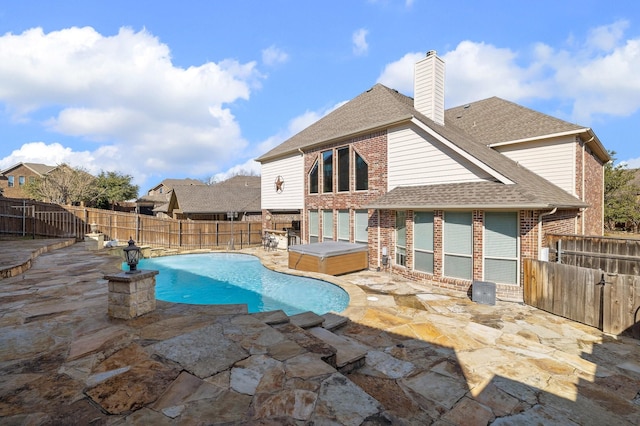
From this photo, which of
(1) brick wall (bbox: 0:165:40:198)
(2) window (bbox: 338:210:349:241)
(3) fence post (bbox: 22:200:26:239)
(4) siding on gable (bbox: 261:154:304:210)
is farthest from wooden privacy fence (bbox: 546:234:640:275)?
(1) brick wall (bbox: 0:165:40:198)

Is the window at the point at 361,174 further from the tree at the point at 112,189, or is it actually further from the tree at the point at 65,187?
the tree at the point at 112,189

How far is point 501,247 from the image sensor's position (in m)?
9.15

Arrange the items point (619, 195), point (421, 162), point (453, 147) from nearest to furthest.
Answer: point (453, 147) < point (421, 162) < point (619, 195)

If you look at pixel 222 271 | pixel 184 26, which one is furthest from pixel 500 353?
pixel 184 26

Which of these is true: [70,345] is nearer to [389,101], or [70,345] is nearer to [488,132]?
[389,101]

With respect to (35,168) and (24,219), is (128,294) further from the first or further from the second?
(35,168)

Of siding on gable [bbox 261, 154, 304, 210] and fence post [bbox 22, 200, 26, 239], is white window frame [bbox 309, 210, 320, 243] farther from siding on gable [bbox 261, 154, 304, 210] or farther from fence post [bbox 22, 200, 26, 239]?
fence post [bbox 22, 200, 26, 239]

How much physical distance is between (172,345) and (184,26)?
11.9 metres

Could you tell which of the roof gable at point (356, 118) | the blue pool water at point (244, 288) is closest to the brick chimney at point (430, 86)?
the roof gable at point (356, 118)

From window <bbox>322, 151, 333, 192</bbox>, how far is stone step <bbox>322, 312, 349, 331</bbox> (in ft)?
30.3

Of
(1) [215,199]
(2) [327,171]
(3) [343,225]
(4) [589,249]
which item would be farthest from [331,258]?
(1) [215,199]

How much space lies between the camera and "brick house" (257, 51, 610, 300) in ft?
30.0

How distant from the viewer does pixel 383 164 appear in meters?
12.9

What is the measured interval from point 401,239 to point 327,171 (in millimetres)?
5586
